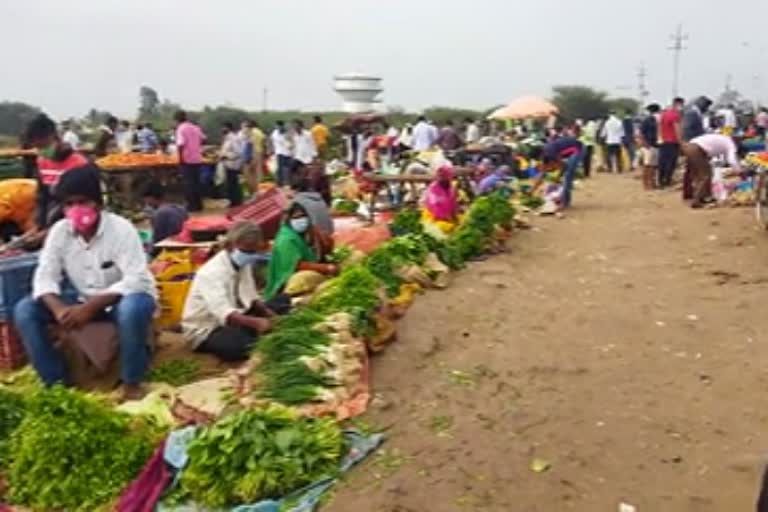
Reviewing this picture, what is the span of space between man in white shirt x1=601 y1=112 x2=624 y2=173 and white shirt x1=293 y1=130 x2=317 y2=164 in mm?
7222

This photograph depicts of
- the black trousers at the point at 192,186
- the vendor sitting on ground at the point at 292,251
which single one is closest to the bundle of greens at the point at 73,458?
the vendor sitting on ground at the point at 292,251

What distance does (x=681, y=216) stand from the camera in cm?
1205

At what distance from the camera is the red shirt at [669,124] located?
14891mm

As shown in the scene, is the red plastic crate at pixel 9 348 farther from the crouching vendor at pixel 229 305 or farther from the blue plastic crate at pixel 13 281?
the crouching vendor at pixel 229 305

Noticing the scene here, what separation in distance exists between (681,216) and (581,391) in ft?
24.4

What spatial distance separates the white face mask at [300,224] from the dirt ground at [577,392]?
990 mm

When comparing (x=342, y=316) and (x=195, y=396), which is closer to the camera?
(x=195, y=396)

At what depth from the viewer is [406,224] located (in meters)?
9.38

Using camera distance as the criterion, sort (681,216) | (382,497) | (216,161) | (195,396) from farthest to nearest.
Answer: (216,161) → (681,216) → (195,396) → (382,497)

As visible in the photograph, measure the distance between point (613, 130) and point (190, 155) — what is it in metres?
10.9

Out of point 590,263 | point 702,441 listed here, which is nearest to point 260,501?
point 702,441

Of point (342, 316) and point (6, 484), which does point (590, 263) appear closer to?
point (342, 316)

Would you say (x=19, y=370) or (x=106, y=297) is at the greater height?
(x=106, y=297)

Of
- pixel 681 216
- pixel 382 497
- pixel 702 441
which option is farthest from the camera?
pixel 681 216
